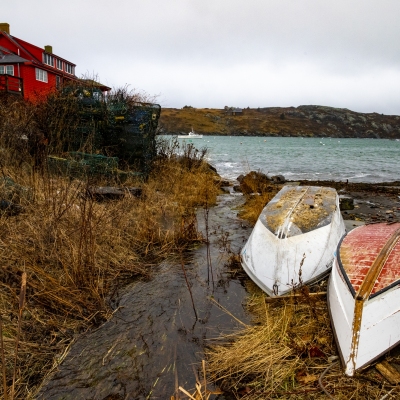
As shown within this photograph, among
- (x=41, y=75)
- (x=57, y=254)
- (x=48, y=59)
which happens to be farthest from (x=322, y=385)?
(x=48, y=59)

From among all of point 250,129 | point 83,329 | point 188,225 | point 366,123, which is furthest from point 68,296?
point 366,123

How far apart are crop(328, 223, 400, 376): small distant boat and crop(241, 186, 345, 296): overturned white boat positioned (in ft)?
1.90

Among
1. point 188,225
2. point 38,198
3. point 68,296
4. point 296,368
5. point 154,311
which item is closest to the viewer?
point 296,368

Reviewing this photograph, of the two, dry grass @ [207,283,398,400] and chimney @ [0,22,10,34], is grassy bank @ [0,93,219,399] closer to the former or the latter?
dry grass @ [207,283,398,400]

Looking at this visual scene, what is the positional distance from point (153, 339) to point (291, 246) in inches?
87.3

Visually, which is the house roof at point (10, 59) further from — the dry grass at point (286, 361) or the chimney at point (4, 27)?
the dry grass at point (286, 361)

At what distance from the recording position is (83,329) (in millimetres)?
3549

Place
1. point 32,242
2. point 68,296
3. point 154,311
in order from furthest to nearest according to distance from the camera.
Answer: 1. point 32,242
2. point 154,311
3. point 68,296

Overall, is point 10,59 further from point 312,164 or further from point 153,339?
point 153,339

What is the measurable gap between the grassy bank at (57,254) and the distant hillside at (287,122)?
3167 inches

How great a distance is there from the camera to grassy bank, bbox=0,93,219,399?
10.2 feet

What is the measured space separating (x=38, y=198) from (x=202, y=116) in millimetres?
103375

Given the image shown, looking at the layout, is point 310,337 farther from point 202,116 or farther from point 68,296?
point 202,116

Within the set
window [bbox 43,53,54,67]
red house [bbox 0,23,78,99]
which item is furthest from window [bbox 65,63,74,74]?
window [bbox 43,53,54,67]
